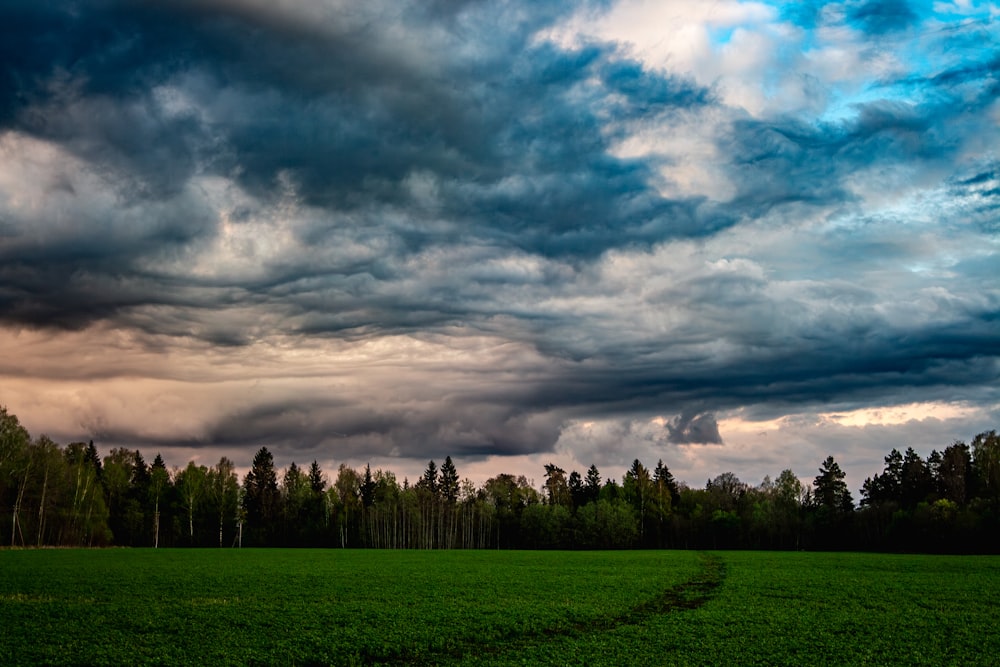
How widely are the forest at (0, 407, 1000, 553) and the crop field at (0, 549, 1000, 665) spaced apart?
68711 millimetres

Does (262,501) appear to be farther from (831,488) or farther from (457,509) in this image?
(831,488)

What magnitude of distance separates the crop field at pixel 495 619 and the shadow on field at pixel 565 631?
3.6 inches

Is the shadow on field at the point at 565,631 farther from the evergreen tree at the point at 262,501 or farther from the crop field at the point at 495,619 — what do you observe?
the evergreen tree at the point at 262,501

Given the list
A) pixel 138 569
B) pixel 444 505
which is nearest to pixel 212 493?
pixel 444 505

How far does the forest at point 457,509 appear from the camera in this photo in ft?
396

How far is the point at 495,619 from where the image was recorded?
35781 millimetres

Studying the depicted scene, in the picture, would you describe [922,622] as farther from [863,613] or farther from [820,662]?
[820,662]

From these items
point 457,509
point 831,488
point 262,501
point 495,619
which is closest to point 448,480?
point 457,509

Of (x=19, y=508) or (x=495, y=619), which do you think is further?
(x=19, y=508)

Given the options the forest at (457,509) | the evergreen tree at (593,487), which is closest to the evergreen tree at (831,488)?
the forest at (457,509)

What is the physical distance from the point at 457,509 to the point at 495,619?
493ft

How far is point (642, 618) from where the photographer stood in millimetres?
37438

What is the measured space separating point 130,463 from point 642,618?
6857 inches

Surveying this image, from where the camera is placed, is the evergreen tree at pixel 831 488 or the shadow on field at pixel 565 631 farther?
the evergreen tree at pixel 831 488
